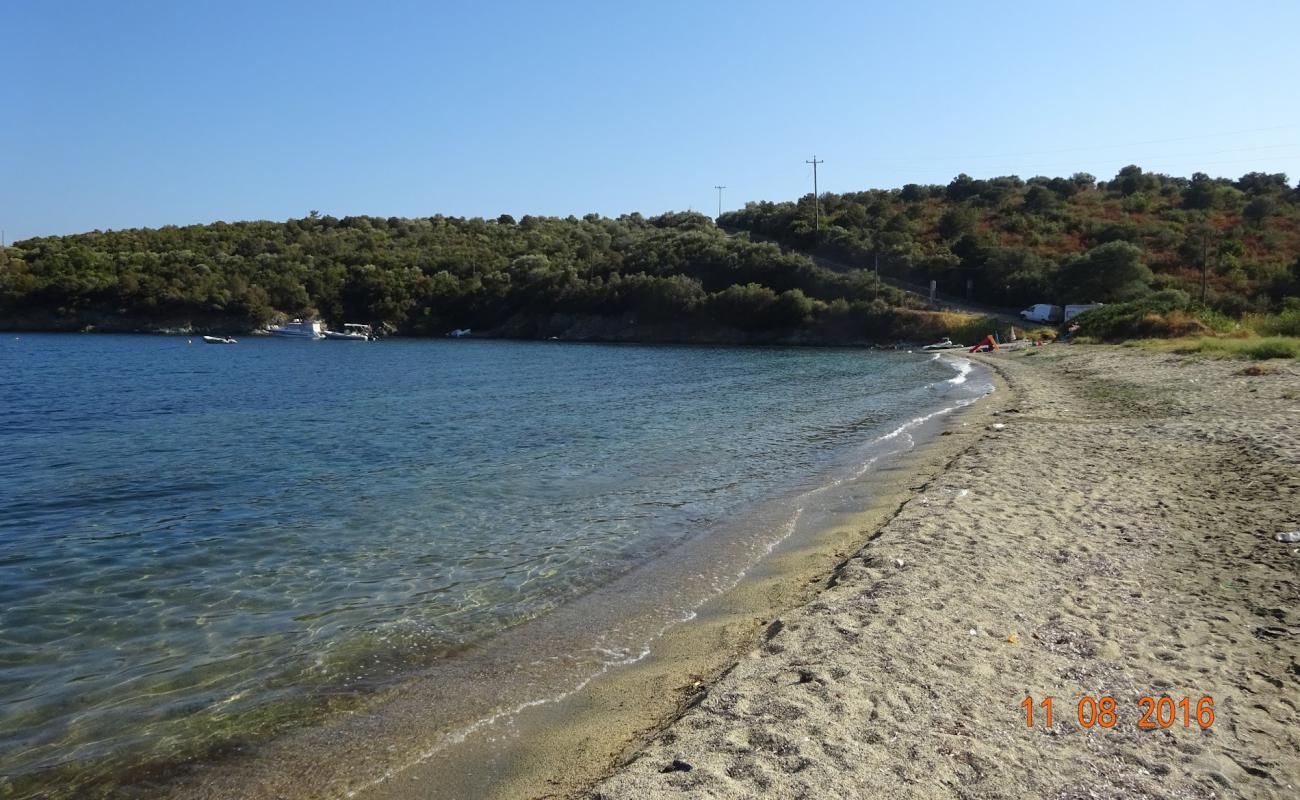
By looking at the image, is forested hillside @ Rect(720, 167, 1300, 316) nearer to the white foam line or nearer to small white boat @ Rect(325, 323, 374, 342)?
small white boat @ Rect(325, 323, 374, 342)

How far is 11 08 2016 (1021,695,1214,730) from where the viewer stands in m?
4.75

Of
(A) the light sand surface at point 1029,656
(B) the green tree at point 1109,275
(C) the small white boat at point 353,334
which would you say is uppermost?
(B) the green tree at point 1109,275

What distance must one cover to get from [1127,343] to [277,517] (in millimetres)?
45500

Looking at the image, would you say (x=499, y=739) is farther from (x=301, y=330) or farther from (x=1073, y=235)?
(x=301, y=330)

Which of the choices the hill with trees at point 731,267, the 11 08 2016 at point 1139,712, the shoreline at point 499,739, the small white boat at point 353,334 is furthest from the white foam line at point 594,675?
the small white boat at point 353,334

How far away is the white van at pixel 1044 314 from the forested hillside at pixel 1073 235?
309 centimetres

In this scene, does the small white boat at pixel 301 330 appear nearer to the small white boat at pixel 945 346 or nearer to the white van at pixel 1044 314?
the small white boat at pixel 945 346

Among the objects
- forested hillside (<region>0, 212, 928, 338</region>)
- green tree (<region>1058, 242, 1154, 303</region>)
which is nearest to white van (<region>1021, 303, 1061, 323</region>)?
green tree (<region>1058, 242, 1154, 303</region>)

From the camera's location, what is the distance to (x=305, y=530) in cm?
1138

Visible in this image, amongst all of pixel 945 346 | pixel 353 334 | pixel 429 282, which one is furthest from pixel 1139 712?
pixel 429 282

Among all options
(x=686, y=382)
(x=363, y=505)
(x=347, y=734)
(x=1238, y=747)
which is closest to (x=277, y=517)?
(x=363, y=505)

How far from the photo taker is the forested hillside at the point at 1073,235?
68000 mm

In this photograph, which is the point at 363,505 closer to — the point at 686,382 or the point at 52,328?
the point at 686,382

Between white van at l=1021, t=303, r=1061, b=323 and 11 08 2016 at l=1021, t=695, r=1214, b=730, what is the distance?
7060cm
